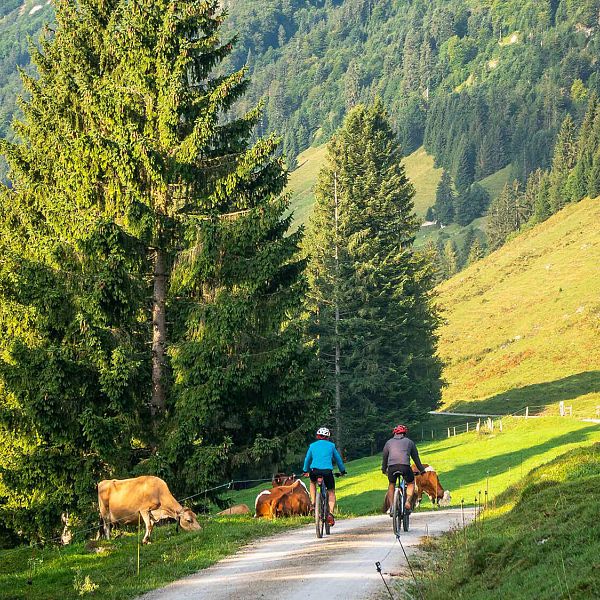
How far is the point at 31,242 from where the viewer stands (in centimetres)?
2494

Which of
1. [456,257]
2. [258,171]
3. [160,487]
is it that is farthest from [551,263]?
[160,487]

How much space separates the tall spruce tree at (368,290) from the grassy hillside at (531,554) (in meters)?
40.2

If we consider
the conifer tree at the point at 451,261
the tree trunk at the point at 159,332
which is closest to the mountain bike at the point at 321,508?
the tree trunk at the point at 159,332

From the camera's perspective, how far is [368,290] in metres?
59.5

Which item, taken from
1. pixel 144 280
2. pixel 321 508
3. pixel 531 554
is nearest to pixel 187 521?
pixel 321 508

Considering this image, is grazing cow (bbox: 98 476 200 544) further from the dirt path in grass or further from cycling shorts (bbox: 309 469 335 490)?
cycling shorts (bbox: 309 469 335 490)

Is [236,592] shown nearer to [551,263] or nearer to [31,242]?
[31,242]

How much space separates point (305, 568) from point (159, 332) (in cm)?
1210

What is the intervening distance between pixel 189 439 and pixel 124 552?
6.28 m

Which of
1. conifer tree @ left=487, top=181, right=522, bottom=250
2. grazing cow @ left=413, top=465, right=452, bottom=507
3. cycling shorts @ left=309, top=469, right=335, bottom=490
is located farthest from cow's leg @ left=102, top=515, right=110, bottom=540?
conifer tree @ left=487, top=181, right=522, bottom=250

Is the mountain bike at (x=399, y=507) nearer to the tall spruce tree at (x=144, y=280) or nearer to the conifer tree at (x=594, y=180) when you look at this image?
the tall spruce tree at (x=144, y=280)

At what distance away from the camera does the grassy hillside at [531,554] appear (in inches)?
396

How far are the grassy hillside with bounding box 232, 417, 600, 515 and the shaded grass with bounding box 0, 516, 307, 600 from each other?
48.5ft

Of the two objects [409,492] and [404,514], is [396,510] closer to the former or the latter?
[404,514]
